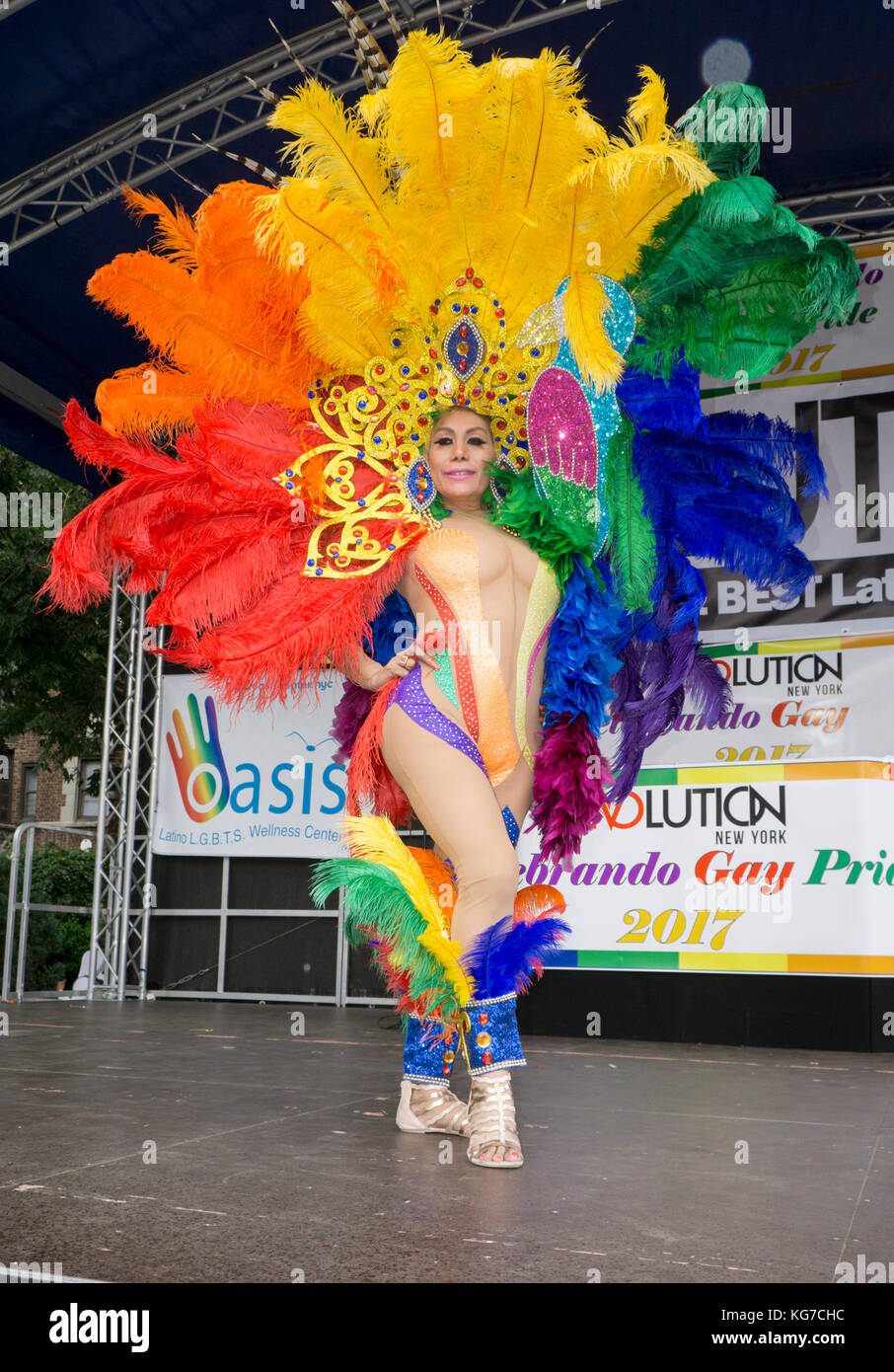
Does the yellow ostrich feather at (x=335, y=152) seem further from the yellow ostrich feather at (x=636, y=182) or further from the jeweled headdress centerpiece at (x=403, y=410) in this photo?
the yellow ostrich feather at (x=636, y=182)

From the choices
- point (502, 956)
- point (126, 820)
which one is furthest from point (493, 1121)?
point (126, 820)

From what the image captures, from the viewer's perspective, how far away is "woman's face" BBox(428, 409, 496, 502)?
8.10 feet

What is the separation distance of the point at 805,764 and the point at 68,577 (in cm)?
307

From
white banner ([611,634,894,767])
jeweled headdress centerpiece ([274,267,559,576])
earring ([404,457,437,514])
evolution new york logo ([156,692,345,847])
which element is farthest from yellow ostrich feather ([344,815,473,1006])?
evolution new york logo ([156,692,345,847])

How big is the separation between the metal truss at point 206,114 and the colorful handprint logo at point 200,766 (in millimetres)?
2867

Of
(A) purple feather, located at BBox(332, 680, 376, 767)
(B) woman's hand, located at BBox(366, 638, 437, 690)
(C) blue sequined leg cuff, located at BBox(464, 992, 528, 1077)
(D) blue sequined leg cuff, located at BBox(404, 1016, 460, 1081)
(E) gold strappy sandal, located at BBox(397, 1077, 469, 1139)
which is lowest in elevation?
(E) gold strappy sandal, located at BBox(397, 1077, 469, 1139)

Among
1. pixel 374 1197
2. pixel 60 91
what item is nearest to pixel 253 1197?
pixel 374 1197

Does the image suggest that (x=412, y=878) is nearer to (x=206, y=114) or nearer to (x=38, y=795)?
Result: (x=206, y=114)

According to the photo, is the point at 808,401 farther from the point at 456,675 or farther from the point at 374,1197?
the point at 374,1197

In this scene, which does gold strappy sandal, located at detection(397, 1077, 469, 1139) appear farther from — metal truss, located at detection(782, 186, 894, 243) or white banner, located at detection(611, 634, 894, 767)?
metal truss, located at detection(782, 186, 894, 243)

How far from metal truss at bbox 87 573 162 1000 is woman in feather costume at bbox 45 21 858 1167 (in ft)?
15.1

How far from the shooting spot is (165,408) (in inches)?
102

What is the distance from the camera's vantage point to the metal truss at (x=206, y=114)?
523cm

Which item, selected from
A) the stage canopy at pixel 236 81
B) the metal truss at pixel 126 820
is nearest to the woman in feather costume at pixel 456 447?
the stage canopy at pixel 236 81
